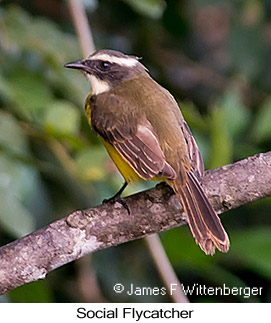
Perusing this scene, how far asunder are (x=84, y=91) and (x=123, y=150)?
38cm

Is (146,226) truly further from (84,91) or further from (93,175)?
(84,91)

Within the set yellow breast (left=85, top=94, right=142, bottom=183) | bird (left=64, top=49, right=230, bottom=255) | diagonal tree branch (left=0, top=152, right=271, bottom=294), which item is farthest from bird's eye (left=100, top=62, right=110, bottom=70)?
diagonal tree branch (left=0, top=152, right=271, bottom=294)

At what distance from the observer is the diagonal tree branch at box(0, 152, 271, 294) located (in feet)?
6.70

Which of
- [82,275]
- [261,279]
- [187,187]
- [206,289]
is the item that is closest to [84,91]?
[187,187]

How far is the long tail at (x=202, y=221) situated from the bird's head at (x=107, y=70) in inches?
28.8

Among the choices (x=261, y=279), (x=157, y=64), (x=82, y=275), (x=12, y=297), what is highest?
(x=157, y=64)

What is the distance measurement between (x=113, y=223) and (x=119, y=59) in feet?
3.25

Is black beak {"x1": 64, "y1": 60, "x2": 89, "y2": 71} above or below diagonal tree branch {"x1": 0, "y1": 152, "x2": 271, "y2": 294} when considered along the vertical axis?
above

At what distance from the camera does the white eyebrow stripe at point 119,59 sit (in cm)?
291

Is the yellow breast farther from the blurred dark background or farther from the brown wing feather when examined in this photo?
the brown wing feather

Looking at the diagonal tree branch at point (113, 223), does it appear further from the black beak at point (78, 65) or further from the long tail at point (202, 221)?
the black beak at point (78, 65)

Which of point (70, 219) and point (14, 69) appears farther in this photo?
point (14, 69)

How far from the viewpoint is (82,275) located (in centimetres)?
342

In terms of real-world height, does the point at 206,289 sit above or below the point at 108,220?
below
